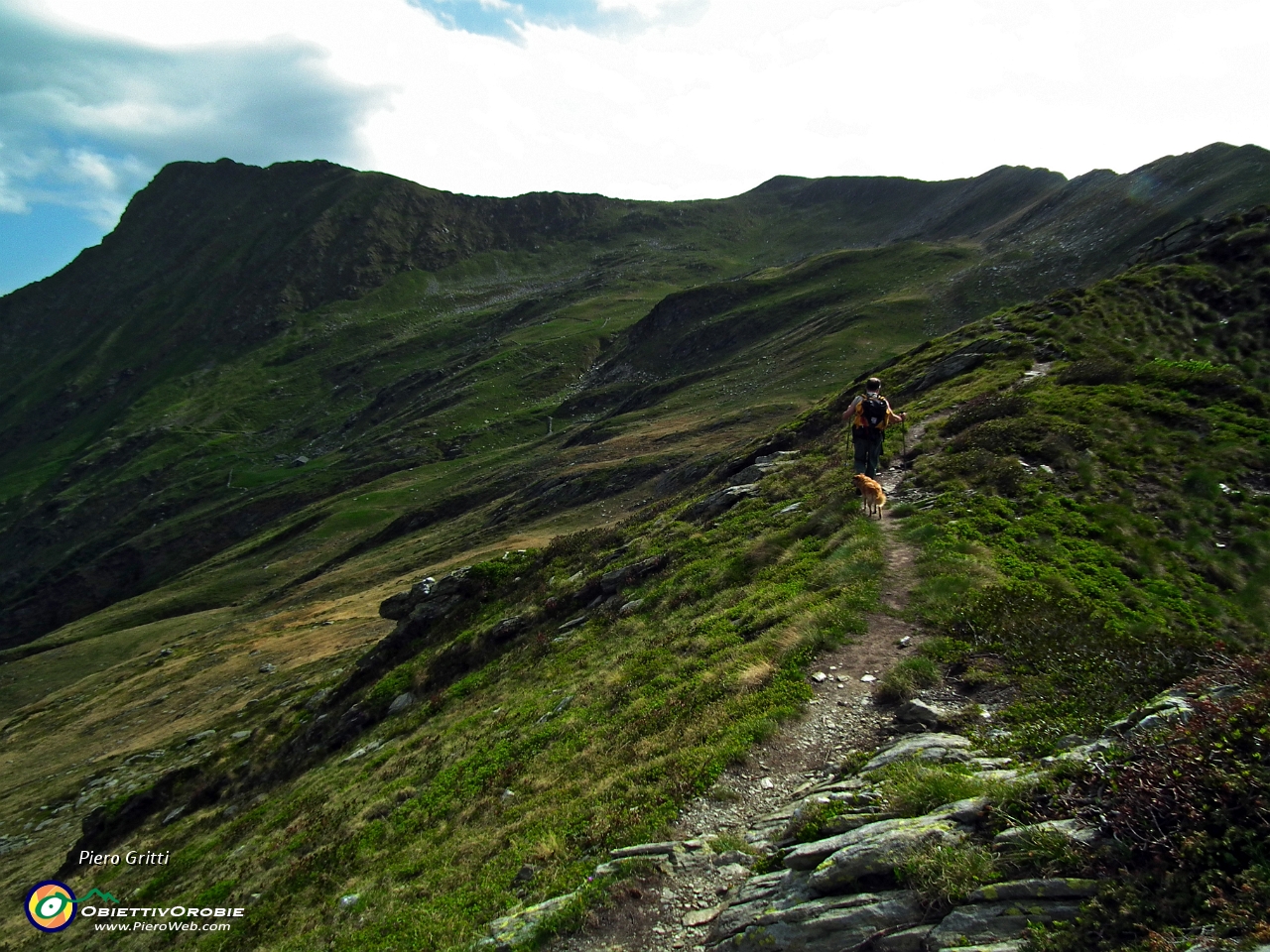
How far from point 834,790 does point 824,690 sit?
2.79m

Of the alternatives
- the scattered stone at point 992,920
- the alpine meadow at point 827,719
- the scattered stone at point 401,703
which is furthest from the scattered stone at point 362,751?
the scattered stone at point 992,920

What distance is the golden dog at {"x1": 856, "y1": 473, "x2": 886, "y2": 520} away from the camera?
18.6 m

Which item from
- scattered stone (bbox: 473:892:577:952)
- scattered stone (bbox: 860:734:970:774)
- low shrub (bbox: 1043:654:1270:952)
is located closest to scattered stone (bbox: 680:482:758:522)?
scattered stone (bbox: 860:734:970:774)

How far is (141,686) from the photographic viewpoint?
64.9 meters

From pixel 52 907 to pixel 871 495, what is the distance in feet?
109

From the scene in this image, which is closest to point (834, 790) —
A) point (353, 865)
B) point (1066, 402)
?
point (353, 865)

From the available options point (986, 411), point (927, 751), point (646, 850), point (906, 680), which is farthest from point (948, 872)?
point (986, 411)

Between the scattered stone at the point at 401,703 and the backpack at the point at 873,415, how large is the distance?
19.8 meters

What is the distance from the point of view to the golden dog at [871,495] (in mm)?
18578

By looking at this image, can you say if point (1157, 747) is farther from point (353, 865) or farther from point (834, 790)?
point (353, 865)

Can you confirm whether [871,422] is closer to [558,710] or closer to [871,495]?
[871,495]

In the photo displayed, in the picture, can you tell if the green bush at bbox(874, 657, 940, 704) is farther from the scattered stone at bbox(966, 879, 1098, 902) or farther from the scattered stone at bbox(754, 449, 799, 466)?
the scattered stone at bbox(754, 449, 799, 466)

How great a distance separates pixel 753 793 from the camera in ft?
33.6

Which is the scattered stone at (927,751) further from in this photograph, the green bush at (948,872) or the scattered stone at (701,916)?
the scattered stone at (701,916)
